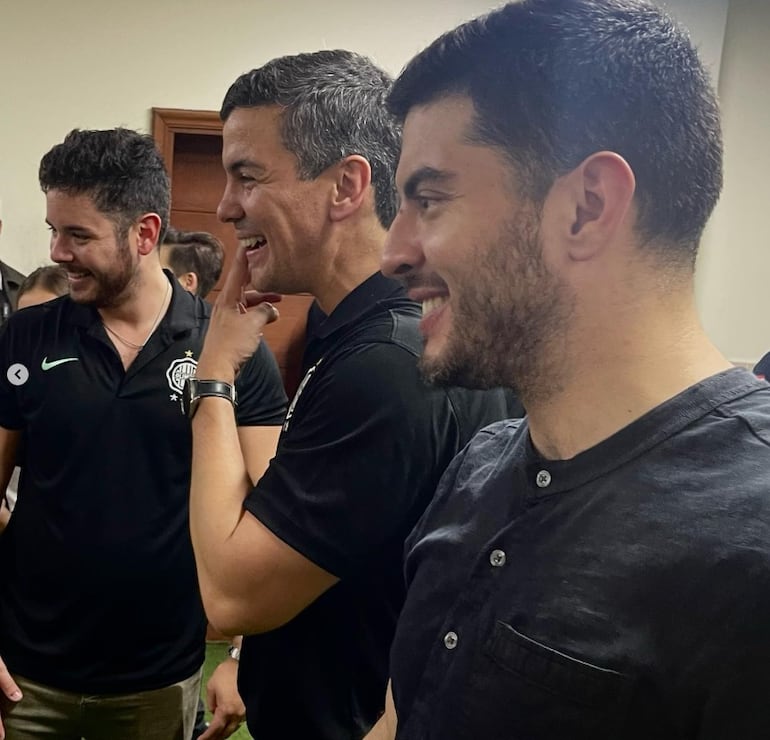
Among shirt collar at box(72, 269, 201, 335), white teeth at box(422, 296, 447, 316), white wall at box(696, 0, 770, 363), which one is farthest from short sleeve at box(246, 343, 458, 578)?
white wall at box(696, 0, 770, 363)

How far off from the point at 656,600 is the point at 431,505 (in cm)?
32

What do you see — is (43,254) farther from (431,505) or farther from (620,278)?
(620,278)

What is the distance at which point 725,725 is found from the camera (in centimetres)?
54

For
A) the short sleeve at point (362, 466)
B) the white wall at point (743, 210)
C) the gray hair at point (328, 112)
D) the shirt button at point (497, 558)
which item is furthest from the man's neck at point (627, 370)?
the white wall at point (743, 210)

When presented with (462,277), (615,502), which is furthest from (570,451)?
(462,277)

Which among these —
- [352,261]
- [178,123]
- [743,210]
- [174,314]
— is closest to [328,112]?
[352,261]

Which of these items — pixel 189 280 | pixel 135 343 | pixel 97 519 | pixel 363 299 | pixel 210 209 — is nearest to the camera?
pixel 363 299

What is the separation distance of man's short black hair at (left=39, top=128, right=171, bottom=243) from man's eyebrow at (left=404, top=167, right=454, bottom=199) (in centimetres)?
114

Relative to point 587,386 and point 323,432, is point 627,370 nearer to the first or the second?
point 587,386

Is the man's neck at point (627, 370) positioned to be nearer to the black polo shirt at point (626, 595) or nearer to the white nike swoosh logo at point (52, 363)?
the black polo shirt at point (626, 595)

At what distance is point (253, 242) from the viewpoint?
3.69 ft

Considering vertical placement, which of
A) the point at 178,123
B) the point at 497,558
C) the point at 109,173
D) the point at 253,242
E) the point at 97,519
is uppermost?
the point at 178,123

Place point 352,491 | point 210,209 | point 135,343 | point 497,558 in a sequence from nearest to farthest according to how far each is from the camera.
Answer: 1. point 497,558
2. point 352,491
3. point 135,343
4. point 210,209

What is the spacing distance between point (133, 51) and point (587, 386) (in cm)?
315
